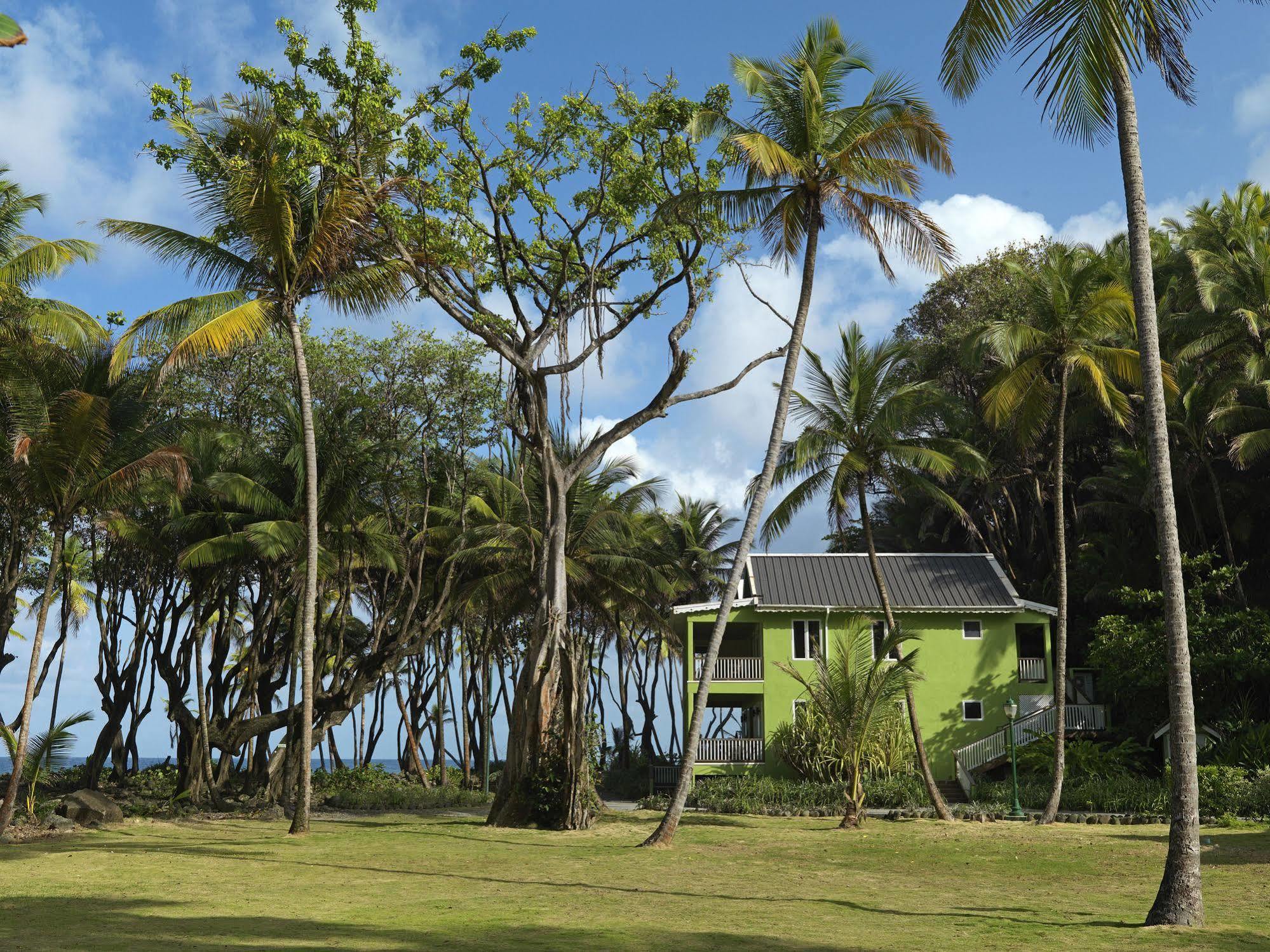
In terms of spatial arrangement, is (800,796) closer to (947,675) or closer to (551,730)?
(947,675)

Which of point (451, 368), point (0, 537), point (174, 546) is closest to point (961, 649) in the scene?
point (451, 368)

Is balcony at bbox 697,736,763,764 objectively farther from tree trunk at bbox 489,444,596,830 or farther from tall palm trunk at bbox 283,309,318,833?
tall palm trunk at bbox 283,309,318,833

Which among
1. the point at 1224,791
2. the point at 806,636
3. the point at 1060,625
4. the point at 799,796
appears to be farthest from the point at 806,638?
the point at 1224,791

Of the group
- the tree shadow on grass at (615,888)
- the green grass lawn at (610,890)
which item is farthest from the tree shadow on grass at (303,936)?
the tree shadow on grass at (615,888)

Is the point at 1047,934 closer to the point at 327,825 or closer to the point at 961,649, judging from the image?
the point at 327,825

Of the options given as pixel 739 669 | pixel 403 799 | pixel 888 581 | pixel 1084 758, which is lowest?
pixel 403 799

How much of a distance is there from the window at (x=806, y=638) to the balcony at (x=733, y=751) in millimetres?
2818

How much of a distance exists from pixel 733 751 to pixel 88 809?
1678 cm

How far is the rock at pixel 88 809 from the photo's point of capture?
18.9 m

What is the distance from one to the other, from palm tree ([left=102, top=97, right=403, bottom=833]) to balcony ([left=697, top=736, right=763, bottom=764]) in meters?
14.5

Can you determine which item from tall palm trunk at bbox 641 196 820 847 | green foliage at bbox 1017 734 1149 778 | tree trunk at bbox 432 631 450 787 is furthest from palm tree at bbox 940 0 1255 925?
tree trunk at bbox 432 631 450 787

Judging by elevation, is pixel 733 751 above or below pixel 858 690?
below

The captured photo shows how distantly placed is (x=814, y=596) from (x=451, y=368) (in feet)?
41.2

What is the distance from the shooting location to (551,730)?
19016mm
